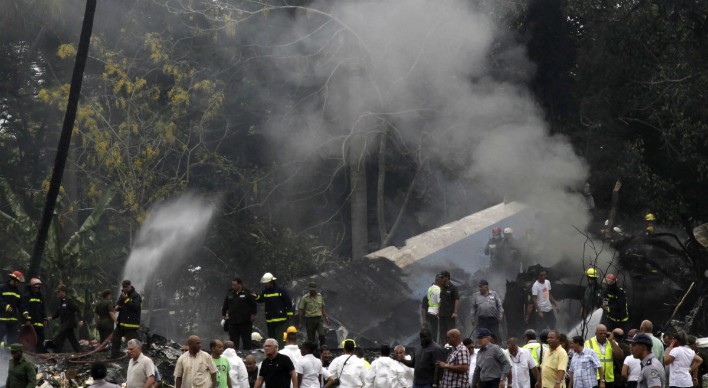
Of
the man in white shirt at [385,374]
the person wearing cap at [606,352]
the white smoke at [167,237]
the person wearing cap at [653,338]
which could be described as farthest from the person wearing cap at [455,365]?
the white smoke at [167,237]

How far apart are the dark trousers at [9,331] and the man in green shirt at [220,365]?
565cm

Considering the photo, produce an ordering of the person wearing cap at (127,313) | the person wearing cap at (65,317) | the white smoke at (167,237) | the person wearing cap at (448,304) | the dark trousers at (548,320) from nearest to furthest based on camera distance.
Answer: the person wearing cap at (127,313), the person wearing cap at (448,304), the person wearing cap at (65,317), the dark trousers at (548,320), the white smoke at (167,237)

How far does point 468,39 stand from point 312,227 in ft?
22.0

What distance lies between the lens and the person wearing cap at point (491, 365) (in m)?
13.9

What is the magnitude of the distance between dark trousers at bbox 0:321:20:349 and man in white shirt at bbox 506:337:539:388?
7.94 metres

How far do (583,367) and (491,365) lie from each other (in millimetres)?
1087

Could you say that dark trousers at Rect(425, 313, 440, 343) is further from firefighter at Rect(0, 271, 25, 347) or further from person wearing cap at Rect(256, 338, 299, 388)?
person wearing cap at Rect(256, 338, 299, 388)

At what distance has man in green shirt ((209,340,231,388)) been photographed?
13.9 meters

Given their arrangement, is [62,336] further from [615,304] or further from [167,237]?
[167,237]

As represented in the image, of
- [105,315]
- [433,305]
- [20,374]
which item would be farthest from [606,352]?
[105,315]

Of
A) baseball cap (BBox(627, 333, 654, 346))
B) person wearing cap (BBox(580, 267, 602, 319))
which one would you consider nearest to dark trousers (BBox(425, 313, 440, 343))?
person wearing cap (BBox(580, 267, 602, 319))

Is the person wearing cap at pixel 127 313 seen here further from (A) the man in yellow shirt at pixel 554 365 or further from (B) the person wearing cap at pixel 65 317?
(A) the man in yellow shirt at pixel 554 365

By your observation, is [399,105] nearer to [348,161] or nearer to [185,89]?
[348,161]

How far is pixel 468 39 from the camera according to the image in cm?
2878
